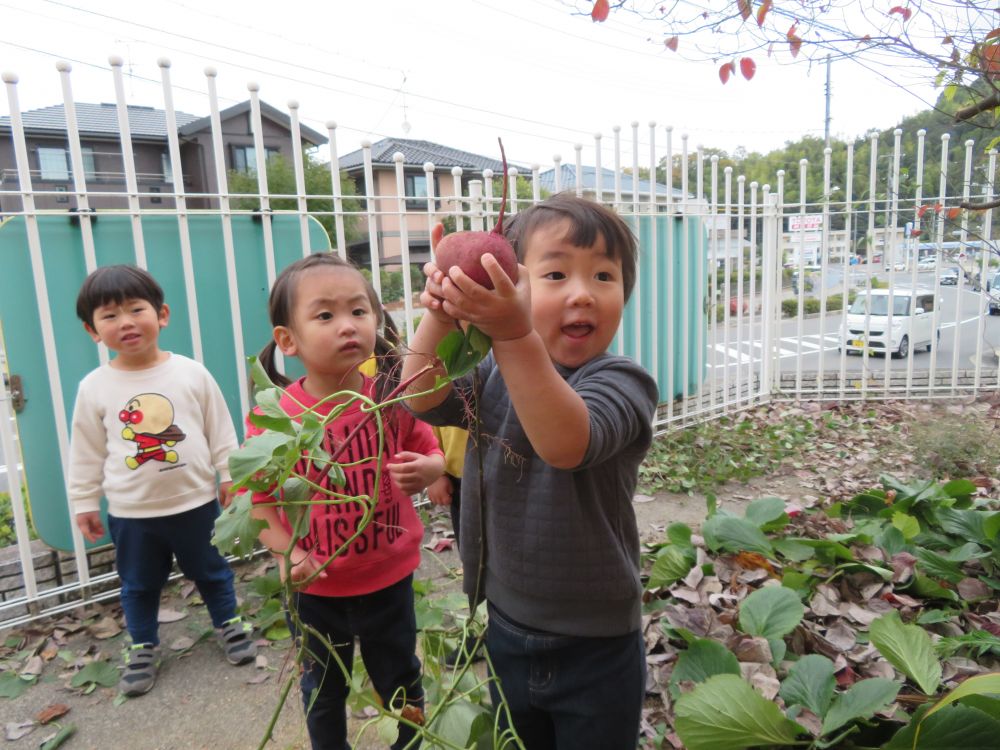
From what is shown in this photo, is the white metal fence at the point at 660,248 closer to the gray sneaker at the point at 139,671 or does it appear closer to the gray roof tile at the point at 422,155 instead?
the gray sneaker at the point at 139,671

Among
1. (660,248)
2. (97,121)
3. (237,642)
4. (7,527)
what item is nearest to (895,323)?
(660,248)

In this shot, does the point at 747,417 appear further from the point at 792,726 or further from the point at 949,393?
the point at 792,726

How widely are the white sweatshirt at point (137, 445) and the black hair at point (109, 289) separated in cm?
26

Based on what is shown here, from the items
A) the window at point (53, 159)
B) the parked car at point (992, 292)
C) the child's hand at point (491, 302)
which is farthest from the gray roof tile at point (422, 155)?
the child's hand at point (491, 302)

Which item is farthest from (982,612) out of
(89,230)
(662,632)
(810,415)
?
(810,415)

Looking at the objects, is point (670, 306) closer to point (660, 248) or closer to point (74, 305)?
point (660, 248)

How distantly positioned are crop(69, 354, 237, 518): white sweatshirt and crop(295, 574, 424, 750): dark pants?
116cm

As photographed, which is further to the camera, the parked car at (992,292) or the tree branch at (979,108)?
the parked car at (992,292)

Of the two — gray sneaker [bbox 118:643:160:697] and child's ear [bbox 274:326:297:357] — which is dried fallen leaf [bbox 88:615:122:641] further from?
child's ear [bbox 274:326:297:357]

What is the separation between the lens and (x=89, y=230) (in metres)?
3.15

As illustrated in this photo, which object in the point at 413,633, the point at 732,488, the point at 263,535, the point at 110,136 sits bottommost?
A: the point at 732,488

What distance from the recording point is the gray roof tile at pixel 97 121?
1988cm

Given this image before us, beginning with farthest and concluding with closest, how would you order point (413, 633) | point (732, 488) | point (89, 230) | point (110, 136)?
point (110, 136), point (732, 488), point (89, 230), point (413, 633)

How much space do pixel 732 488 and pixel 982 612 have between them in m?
2.40
